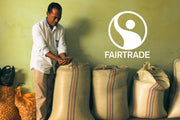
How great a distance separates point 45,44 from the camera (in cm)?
236

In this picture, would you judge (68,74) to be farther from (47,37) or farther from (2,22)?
(2,22)

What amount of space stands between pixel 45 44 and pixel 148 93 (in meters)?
1.44

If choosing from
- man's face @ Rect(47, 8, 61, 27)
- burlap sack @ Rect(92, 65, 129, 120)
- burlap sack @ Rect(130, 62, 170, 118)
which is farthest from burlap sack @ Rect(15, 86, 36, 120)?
burlap sack @ Rect(130, 62, 170, 118)

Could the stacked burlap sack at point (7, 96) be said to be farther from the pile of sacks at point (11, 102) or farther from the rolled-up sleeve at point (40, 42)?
the rolled-up sleeve at point (40, 42)

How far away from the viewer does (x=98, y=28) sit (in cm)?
280

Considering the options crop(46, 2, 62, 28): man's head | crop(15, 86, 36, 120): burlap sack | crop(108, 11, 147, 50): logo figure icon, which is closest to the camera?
crop(46, 2, 62, 28): man's head

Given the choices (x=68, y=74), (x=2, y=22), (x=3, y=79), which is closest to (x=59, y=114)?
(x=68, y=74)

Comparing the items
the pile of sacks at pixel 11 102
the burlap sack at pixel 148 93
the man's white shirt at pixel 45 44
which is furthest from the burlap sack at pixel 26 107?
the burlap sack at pixel 148 93

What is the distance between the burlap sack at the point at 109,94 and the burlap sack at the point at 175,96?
2.25 feet

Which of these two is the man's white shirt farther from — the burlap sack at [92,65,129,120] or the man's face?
the burlap sack at [92,65,129,120]

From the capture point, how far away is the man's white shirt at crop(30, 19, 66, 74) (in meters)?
2.35

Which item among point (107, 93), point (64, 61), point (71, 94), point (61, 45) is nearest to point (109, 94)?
point (107, 93)

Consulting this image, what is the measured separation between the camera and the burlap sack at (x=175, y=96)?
2693 millimetres

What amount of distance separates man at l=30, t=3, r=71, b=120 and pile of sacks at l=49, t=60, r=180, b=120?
15 cm
